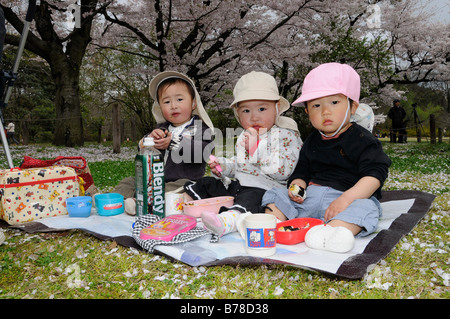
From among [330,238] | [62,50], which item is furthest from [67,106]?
[330,238]

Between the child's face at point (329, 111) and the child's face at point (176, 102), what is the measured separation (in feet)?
4.54

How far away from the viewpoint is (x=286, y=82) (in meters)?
14.3

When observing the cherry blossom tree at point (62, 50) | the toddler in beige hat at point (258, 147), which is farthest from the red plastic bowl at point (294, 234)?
the cherry blossom tree at point (62, 50)

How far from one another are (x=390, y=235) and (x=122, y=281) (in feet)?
6.00

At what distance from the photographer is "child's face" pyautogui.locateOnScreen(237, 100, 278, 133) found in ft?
10.6

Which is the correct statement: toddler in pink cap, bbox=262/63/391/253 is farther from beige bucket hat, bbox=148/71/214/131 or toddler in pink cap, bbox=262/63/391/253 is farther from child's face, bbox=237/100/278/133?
beige bucket hat, bbox=148/71/214/131

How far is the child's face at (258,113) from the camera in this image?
3221mm

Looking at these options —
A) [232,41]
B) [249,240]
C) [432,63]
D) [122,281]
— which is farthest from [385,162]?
[432,63]

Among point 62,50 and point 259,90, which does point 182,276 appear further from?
point 62,50

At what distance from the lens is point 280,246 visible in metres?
2.44

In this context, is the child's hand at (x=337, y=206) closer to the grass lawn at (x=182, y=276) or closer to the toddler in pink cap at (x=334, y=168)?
the toddler in pink cap at (x=334, y=168)

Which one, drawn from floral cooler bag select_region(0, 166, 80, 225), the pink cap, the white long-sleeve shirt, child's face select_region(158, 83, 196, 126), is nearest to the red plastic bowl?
the white long-sleeve shirt

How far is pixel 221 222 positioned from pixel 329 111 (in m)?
1.20
